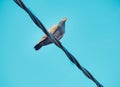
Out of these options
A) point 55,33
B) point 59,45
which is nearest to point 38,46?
point 55,33

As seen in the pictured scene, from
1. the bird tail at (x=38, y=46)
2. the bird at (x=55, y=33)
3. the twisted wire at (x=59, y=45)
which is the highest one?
the bird at (x=55, y=33)

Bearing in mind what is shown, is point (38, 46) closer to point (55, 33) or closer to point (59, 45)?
point (55, 33)

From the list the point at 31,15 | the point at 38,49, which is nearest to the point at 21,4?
the point at 31,15

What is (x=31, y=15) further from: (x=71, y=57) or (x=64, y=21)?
(x=64, y=21)

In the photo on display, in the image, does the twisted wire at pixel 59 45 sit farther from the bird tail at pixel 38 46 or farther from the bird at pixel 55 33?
the bird tail at pixel 38 46

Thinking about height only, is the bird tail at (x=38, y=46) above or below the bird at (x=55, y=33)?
below

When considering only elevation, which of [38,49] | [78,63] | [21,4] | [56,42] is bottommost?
[78,63]

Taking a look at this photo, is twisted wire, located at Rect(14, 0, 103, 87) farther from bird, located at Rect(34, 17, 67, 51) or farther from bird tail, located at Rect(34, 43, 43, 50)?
bird tail, located at Rect(34, 43, 43, 50)

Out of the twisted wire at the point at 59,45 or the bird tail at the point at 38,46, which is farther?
the bird tail at the point at 38,46

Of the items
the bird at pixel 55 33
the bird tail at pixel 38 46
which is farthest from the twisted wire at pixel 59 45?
the bird tail at pixel 38 46
